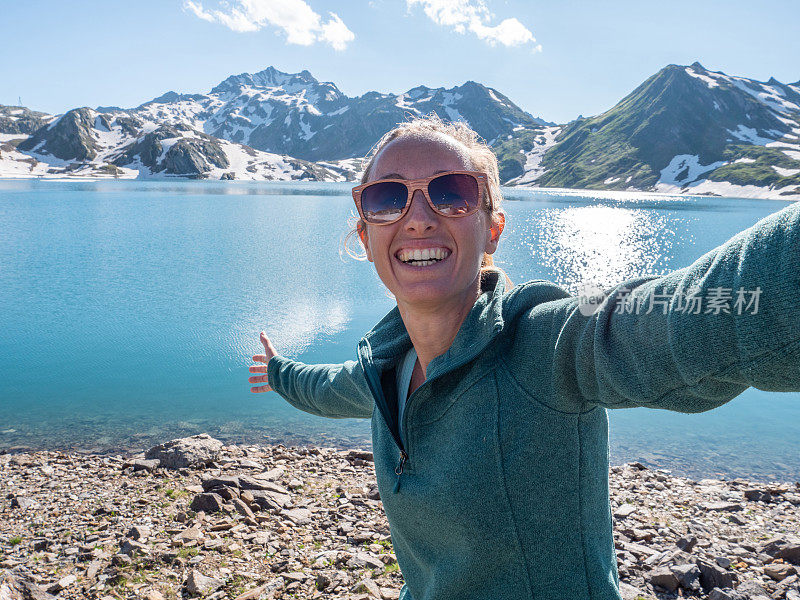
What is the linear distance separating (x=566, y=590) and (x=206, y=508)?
7.37 metres

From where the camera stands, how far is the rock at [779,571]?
264 inches

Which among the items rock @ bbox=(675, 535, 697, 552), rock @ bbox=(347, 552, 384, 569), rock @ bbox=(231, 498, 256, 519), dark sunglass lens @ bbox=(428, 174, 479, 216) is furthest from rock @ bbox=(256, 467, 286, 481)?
dark sunglass lens @ bbox=(428, 174, 479, 216)

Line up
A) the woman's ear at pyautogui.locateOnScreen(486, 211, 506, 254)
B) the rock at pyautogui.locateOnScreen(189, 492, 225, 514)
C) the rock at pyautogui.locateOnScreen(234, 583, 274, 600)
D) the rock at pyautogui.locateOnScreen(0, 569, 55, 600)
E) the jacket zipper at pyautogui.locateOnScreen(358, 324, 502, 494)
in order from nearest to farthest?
the jacket zipper at pyautogui.locateOnScreen(358, 324, 502, 494)
the woman's ear at pyautogui.locateOnScreen(486, 211, 506, 254)
the rock at pyautogui.locateOnScreen(0, 569, 55, 600)
the rock at pyautogui.locateOnScreen(234, 583, 274, 600)
the rock at pyautogui.locateOnScreen(189, 492, 225, 514)

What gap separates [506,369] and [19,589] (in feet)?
22.2

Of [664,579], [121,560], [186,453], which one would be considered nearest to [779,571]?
[664,579]

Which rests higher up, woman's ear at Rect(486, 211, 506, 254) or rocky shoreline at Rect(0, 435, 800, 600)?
woman's ear at Rect(486, 211, 506, 254)

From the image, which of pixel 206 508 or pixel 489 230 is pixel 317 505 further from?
pixel 489 230

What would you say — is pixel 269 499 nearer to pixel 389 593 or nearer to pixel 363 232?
pixel 389 593

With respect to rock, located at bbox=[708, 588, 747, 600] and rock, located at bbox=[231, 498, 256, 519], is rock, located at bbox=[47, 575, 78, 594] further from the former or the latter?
rock, located at bbox=[708, 588, 747, 600]

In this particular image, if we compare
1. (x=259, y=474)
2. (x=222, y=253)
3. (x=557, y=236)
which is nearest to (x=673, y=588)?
(x=259, y=474)

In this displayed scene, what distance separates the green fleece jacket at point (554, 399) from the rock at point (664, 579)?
4.89m

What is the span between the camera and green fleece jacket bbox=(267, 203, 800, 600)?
139 cm

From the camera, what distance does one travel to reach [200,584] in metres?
6.11

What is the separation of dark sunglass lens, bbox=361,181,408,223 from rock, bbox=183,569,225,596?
541 centimetres
